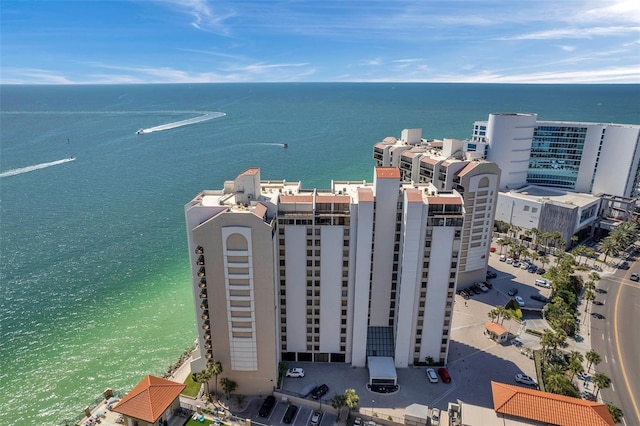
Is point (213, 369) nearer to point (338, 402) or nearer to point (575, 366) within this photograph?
point (338, 402)

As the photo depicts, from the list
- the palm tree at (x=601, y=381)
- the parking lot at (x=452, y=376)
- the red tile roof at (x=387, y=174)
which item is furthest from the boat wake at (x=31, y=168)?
the palm tree at (x=601, y=381)

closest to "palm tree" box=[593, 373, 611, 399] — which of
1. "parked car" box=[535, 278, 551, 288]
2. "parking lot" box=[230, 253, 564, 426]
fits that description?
"parking lot" box=[230, 253, 564, 426]

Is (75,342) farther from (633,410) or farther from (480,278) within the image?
(633,410)

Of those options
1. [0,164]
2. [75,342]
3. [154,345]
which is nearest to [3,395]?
[75,342]

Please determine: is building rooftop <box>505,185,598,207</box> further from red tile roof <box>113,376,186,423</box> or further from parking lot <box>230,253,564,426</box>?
red tile roof <box>113,376,186,423</box>

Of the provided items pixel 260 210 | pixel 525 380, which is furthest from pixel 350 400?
pixel 525 380

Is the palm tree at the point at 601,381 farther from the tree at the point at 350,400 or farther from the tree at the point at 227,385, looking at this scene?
the tree at the point at 227,385

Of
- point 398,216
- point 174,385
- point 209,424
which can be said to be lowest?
point 209,424
